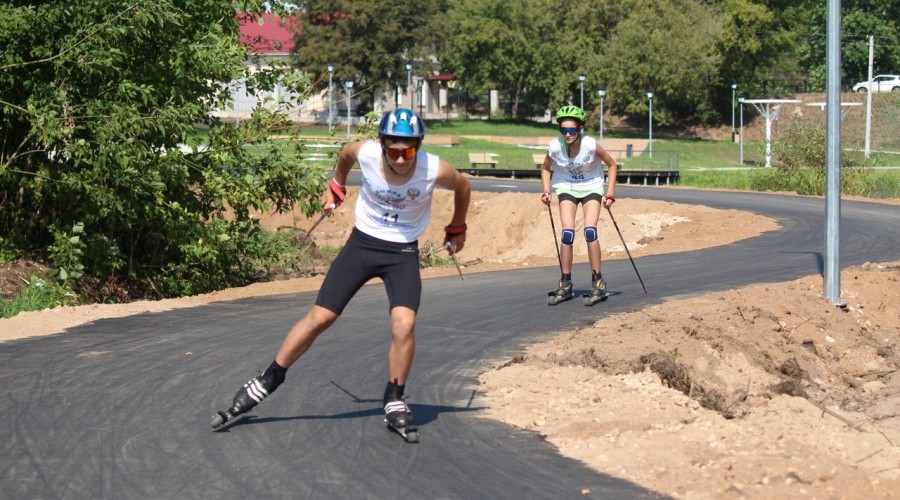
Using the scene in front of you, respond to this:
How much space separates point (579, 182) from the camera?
12.6 meters

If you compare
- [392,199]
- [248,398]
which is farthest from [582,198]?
[248,398]

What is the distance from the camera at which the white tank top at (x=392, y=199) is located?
6.95 metres

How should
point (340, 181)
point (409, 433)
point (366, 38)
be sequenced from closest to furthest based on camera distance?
point (409, 433) < point (340, 181) < point (366, 38)

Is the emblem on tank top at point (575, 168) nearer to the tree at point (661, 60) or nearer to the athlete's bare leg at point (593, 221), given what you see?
the athlete's bare leg at point (593, 221)

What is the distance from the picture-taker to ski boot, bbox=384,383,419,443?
684 cm

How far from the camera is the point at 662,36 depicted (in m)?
78.1

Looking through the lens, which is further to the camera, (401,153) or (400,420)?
(400,420)

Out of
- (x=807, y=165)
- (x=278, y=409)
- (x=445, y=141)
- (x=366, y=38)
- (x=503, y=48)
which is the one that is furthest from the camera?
(x=503, y=48)

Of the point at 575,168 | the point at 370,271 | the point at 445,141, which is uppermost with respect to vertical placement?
the point at 575,168

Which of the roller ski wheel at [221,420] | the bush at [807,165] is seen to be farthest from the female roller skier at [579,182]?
the bush at [807,165]

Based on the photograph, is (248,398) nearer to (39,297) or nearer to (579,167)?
(579,167)

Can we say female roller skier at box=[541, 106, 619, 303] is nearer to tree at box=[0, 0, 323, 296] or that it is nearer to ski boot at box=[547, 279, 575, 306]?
ski boot at box=[547, 279, 575, 306]

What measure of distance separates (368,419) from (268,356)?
8.51 ft

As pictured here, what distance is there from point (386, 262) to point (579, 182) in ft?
19.6
